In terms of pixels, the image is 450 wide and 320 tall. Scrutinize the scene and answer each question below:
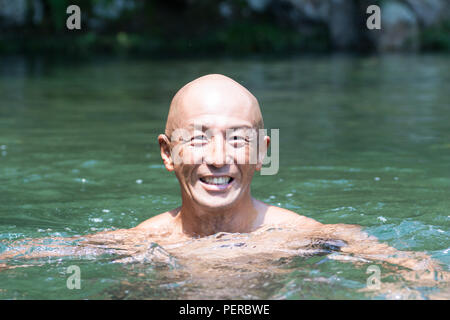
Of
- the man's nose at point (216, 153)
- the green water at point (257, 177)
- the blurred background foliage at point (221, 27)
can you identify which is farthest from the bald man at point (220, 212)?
the blurred background foliage at point (221, 27)


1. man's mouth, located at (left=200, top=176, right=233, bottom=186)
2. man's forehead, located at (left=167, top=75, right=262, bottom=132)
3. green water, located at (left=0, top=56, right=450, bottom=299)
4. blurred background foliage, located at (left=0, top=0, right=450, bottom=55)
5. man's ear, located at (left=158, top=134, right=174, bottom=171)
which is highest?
blurred background foliage, located at (left=0, top=0, right=450, bottom=55)

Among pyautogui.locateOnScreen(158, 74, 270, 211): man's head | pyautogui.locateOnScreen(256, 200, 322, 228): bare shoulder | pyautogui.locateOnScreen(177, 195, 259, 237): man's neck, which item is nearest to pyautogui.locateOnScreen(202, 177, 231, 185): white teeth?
pyautogui.locateOnScreen(158, 74, 270, 211): man's head

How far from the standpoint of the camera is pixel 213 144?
367 centimetres

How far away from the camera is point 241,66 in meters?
17.4

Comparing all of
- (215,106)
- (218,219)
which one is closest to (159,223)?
(218,219)

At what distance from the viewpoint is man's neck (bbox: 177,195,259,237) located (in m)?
3.92

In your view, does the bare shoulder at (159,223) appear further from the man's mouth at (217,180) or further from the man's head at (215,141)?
the man's mouth at (217,180)

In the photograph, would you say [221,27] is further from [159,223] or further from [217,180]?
[217,180]

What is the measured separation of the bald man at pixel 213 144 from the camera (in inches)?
145

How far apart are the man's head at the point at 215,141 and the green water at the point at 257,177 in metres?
0.50

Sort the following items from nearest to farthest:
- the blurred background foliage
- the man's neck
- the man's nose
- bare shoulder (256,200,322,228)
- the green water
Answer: the green water, the man's nose, the man's neck, bare shoulder (256,200,322,228), the blurred background foliage

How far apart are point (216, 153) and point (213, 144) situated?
6cm

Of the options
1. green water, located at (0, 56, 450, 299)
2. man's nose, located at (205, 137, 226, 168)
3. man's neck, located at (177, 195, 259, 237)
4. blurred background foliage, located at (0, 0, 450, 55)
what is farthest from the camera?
blurred background foliage, located at (0, 0, 450, 55)

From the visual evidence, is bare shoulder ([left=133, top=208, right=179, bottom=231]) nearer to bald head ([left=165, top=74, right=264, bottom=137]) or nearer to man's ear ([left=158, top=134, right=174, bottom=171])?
man's ear ([left=158, top=134, right=174, bottom=171])
